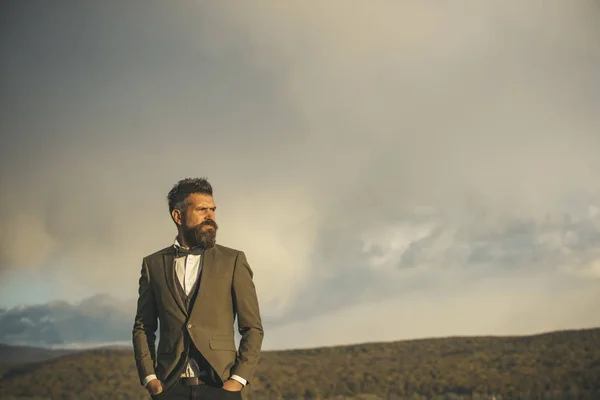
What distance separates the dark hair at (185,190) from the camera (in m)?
2.63

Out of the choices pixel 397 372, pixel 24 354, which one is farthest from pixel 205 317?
pixel 24 354

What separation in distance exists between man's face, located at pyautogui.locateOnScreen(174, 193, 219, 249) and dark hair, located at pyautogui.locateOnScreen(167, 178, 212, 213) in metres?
0.02

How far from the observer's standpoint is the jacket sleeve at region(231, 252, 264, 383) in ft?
8.20

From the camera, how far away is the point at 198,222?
259 cm

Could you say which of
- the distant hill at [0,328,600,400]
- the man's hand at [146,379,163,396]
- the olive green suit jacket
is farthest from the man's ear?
the distant hill at [0,328,600,400]

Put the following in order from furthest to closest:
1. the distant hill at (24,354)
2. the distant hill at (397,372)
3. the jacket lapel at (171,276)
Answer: the distant hill at (24,354), the distant hill at (397,372), the jacket lapel at (171,276)

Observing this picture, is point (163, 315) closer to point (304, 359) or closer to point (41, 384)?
point (304, 359)

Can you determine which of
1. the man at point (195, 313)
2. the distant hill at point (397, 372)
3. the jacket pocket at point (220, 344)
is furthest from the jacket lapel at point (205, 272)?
the distant hill at point (397, 372)

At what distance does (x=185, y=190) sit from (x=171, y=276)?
0.31 m

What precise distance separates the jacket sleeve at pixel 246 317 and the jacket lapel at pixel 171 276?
0.62 ft

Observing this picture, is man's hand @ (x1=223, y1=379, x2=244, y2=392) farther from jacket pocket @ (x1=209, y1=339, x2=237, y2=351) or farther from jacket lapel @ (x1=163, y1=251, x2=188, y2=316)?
jacket lapel @ (x1=163, y1=251, x2=188, y2=316)

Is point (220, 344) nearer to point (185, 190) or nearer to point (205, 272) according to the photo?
point (205, 272)

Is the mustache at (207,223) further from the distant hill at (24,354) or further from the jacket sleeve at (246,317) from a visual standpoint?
the distant hill at (24,354)

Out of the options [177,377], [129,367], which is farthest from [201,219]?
[129,367]
